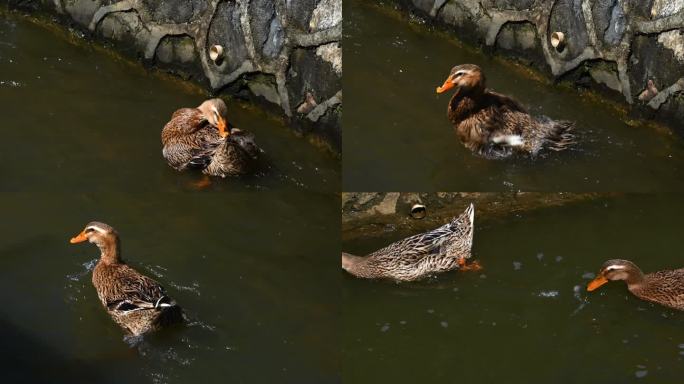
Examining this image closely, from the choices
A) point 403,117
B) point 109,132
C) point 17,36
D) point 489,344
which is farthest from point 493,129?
point 17,36

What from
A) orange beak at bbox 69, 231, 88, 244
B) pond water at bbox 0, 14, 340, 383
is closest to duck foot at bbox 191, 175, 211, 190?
pond water at bbox 0, 14, 340, 383

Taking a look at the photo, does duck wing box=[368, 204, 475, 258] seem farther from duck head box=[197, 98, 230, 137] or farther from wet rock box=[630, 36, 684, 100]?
wet rock box=[630, 36, 684, 100]

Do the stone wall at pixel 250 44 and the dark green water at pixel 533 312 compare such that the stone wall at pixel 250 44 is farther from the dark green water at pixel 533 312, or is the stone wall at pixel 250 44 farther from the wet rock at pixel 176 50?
the dark green water at pixel 533 312

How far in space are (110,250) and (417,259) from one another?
296 centimetres

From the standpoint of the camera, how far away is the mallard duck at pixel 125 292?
8.95 m

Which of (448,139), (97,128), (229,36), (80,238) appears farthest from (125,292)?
(448,139)

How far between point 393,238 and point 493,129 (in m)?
1.55

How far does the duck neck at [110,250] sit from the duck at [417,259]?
219cm

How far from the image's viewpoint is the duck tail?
10586mm

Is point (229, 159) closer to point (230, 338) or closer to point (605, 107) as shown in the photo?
point (230, 338)

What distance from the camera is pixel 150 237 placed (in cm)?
1022

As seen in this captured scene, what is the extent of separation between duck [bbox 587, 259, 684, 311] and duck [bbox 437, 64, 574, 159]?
1.72m

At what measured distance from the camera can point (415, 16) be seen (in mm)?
13141

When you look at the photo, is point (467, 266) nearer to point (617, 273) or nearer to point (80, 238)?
point (617, 273)
